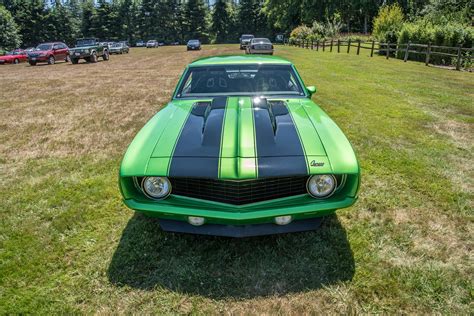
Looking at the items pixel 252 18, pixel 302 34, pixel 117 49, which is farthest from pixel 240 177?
pixel 252 18

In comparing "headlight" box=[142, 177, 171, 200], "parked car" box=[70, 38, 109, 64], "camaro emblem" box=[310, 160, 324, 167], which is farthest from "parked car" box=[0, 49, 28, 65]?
"camaro emblem" box=[310, 160, 324, 167]

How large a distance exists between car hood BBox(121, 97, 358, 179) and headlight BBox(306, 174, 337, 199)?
0.26ft

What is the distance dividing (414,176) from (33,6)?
226ft

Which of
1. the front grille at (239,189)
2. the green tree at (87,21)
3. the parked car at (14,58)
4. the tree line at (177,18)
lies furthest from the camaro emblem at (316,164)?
the green tree at (87,21)

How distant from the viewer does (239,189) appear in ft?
7.92

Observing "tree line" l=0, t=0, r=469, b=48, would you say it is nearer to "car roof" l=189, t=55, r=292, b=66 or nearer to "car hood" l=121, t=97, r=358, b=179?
"car roof" l=189, t=55, r=292, b=66

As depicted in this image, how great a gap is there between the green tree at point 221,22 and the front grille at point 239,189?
7722 centimetres

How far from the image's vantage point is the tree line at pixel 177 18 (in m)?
53.7

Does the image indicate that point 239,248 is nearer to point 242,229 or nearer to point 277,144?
point 242,229

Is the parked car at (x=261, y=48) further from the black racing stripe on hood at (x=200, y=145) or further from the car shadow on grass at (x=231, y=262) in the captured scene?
the car shadow on grass at (x=231, y=262)

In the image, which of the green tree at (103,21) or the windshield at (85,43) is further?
the green tree at (103,21)

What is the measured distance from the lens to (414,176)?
4.11 m

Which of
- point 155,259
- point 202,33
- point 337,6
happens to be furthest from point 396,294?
point 202,33

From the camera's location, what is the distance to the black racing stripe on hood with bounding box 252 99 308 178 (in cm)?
243
